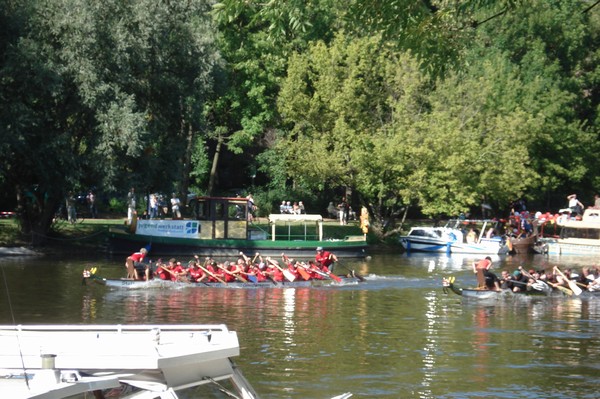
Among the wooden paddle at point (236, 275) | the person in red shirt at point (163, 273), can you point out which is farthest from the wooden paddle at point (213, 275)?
the person in red shirt at point (163, 273)

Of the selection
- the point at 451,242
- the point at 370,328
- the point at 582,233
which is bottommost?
the point at 370,328

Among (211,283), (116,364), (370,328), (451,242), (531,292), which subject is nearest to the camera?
(116,364)

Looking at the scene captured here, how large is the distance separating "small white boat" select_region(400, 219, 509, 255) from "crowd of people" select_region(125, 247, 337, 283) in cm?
1754

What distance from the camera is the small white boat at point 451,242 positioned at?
5712 centimetres

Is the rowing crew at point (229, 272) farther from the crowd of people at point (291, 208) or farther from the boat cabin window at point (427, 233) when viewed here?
the crowd of people at point (291, 208)

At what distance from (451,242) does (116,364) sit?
48.2m

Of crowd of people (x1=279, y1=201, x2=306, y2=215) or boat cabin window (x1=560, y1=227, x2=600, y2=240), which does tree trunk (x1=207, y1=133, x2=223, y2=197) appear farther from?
boat cabin window (x1=560, y1=227, x2=600, y2=240)

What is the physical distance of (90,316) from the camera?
3012 cm

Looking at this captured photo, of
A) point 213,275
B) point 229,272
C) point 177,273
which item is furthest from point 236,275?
point 177,273

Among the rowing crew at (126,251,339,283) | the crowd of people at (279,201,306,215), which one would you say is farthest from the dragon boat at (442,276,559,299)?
the crowd of people at (279,201,306,215)

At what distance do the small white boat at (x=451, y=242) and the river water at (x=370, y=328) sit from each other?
40.3 ft

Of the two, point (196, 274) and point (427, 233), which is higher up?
point (427, 233)

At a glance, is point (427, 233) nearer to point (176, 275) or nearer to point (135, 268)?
point (176, 275)

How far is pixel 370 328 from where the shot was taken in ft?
96.0
